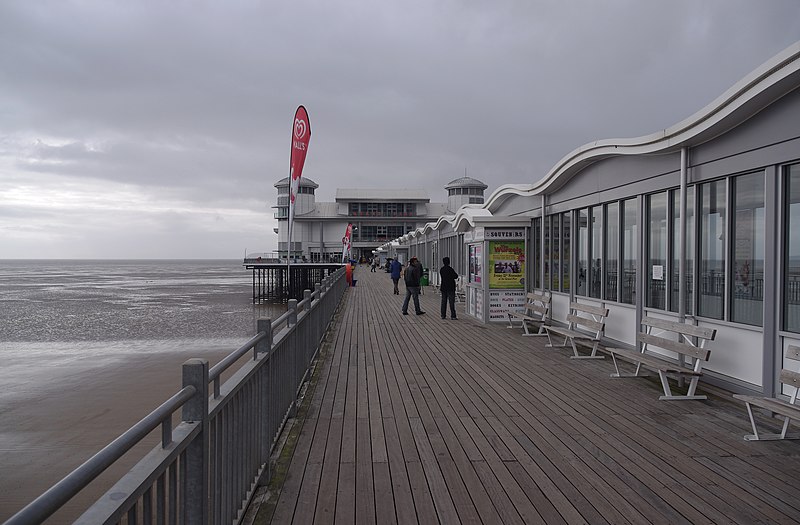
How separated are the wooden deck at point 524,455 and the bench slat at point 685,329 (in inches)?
27.2

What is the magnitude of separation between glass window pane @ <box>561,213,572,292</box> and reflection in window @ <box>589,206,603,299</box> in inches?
37.1

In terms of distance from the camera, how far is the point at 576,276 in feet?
38.9

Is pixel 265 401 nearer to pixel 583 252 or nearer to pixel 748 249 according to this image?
pixel 748 249

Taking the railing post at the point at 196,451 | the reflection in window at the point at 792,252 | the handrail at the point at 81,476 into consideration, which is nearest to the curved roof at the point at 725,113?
the reflection in window at the point at 792,252

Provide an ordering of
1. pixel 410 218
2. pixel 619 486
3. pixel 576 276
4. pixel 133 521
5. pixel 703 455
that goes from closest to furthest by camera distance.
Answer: pixel 133 521
pixel 619 486
pixel 703 455
pixel 576 276
pixel 410 218

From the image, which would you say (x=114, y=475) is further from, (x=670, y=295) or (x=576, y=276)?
(x=576, y=276)

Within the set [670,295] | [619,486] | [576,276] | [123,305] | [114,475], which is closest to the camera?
[619,486]

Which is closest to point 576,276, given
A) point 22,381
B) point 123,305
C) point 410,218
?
point 22,381

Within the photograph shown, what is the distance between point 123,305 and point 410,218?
54593 mm

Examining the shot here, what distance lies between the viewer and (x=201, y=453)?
259 centimetres

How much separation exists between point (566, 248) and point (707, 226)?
15.5ft

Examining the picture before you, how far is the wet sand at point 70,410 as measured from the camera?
26.2ft

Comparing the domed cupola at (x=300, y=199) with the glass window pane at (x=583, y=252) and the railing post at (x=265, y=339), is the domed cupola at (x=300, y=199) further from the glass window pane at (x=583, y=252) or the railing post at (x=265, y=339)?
the railing post at (x=265, y=339)

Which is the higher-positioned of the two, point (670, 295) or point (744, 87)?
point (744, 87)
